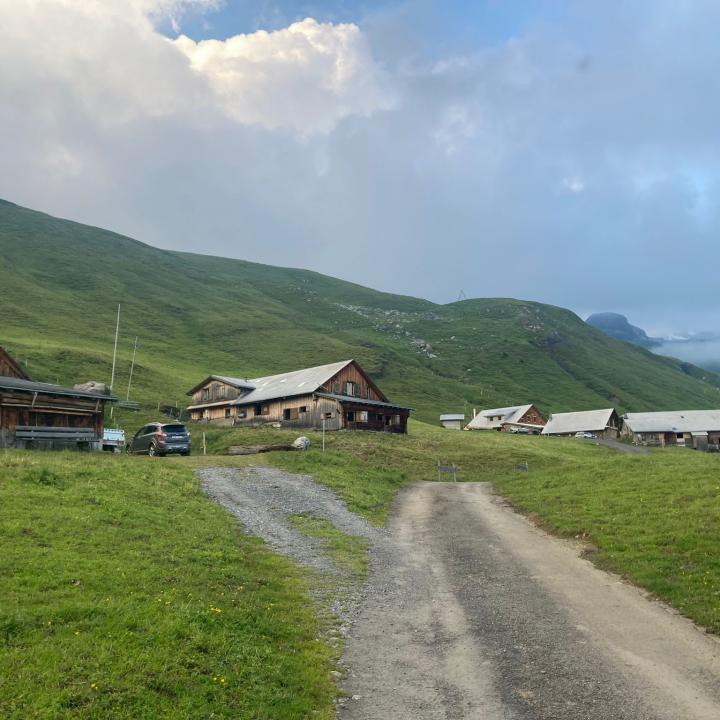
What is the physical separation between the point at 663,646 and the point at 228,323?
578 ft

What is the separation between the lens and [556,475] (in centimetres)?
3591

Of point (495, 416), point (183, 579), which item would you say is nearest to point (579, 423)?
point (495, 416)

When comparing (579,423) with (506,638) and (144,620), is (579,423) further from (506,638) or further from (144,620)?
(144,620)

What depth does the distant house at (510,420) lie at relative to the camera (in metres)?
116

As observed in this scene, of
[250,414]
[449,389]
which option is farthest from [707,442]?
[250,414]

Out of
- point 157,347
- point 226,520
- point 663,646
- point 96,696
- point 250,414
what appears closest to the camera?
point 96,696

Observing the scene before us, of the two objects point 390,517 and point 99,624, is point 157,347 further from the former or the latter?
point 99,624

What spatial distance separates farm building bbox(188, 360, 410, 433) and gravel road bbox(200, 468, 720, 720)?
4268cm

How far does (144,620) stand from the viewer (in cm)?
1022

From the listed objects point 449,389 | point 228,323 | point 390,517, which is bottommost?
point 390,517

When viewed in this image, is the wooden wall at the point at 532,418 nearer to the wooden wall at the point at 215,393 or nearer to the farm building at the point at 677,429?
the farm building at the point at 677,429

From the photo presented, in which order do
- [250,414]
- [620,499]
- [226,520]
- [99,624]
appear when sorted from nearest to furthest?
[99,624] < [226,520] < [620,499] < [250,414]

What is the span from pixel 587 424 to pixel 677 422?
18709 mm

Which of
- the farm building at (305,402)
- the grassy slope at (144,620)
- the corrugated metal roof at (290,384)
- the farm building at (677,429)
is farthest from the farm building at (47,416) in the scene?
the farm building at (677,429)
